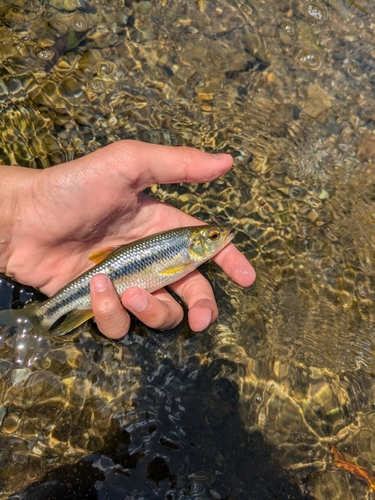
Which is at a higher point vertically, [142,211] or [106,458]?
[142,211]

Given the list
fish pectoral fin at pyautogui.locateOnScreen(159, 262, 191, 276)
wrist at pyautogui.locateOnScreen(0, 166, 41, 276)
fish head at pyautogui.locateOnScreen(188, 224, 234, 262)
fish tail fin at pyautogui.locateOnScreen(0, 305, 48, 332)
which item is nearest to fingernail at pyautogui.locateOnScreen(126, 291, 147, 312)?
fish pectoral fin at pyautogui.locateOnScreen(159, 262, 191, 276)

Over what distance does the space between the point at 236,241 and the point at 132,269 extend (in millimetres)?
1949

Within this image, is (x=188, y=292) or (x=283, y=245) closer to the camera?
(x=188, y=292)

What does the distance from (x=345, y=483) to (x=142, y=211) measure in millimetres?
3676

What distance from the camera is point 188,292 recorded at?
5262mm

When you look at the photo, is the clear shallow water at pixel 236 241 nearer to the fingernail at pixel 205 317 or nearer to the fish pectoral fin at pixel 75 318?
the fish pectoral fin at pixel 75 318

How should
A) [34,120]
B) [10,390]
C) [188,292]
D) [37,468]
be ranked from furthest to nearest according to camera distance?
1. [34,120]
2. [188,292]
3. [10,390]
4. [37,468]

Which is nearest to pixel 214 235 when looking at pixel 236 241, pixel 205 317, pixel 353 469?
pixel 205 317

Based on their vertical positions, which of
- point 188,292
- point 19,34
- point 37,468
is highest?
point 19,34

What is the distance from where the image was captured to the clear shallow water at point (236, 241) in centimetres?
→ 469

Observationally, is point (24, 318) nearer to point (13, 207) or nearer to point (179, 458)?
point (13, 207)

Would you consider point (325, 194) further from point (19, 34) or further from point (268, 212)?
point (19, 34)

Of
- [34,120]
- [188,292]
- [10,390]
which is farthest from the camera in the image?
[34,120]

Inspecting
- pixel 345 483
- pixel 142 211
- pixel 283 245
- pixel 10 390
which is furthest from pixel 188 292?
pixel 345 483
